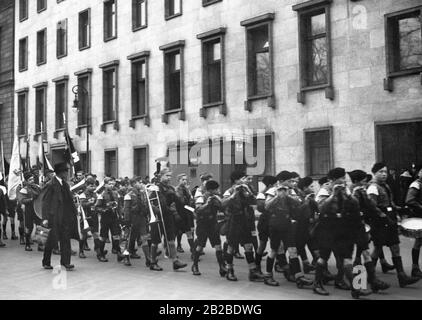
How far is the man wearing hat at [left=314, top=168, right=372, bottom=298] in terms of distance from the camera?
7.93m

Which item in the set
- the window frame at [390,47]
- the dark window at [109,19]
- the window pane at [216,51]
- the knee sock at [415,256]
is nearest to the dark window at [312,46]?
the window frame at [390,47]

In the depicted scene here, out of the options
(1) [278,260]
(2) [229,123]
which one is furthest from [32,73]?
(1) [278,260]

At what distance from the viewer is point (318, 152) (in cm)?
1916

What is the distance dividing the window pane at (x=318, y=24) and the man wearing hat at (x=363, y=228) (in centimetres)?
1175

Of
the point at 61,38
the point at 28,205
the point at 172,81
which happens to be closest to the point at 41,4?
the point at 61,38

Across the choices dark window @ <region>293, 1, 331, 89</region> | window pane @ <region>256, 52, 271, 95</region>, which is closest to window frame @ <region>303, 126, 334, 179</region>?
dark window @ <region>293, 1, 331, 89</region>

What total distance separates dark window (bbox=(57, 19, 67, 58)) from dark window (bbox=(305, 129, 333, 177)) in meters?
19.0

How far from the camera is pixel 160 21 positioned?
25.4 metres

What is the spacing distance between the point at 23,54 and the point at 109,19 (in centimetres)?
1072

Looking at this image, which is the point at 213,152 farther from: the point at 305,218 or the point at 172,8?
the point at 305,218

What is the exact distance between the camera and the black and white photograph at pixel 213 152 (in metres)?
8.84

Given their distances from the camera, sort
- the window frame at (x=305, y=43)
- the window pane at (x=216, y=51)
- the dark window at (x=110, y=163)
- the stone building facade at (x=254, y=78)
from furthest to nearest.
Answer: the dark window at (x=110, y=163) < the window pane at (x=216, y=51) < the window frame at (x=305, y=43) < the stone building facade at (x=254, y=78)

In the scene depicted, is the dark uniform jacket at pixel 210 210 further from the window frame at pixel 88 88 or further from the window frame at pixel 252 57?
the window frame at pixel 88 88
